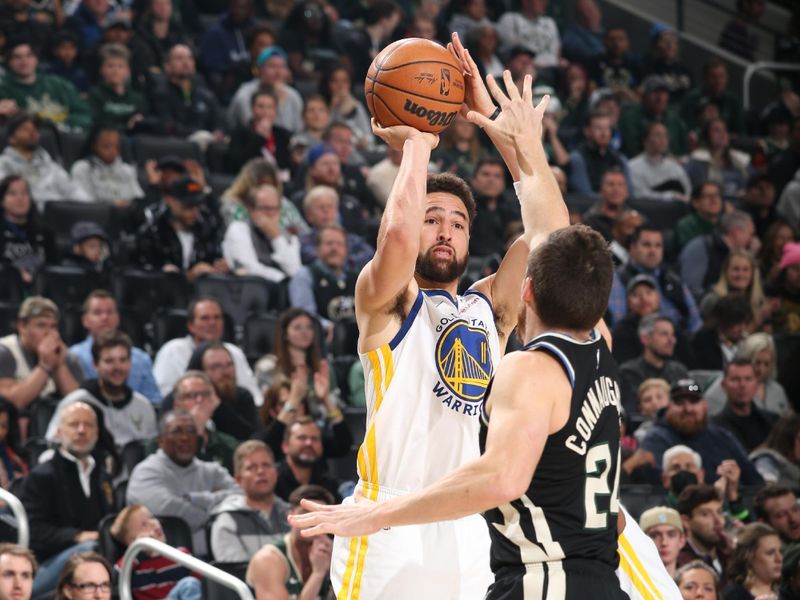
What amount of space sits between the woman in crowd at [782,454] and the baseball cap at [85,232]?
495cm

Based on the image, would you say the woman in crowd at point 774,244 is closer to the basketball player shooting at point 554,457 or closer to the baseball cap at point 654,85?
the baseball cap at point 654,85

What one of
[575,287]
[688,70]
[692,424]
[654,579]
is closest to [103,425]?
[692,424]

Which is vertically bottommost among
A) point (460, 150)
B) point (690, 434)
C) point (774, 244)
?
point (690, 434)

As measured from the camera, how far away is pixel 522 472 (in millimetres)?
3508

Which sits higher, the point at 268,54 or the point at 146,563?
the point at 268,54

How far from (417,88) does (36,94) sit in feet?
26.2

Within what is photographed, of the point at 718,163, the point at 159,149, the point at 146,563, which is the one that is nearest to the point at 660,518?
the point at 146,563

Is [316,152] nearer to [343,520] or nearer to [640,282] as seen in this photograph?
[640,282]

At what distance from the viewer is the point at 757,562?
785 cm

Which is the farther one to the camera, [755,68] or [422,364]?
[755,68]

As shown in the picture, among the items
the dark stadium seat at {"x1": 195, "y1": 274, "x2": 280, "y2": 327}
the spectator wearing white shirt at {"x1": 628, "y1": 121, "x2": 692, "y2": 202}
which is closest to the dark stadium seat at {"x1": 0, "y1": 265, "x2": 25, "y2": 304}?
the dark stadium seat at {"x1": 195, "y1": 274, "x2": 280, "y2": 327}

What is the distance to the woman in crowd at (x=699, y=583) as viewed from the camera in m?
7.11

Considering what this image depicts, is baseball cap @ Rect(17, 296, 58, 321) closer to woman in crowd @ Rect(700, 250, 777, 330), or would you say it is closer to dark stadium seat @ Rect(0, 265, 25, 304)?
dark stadium seat @ Rect(0, 265, 25, 304)

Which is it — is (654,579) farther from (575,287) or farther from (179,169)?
(179,169)
